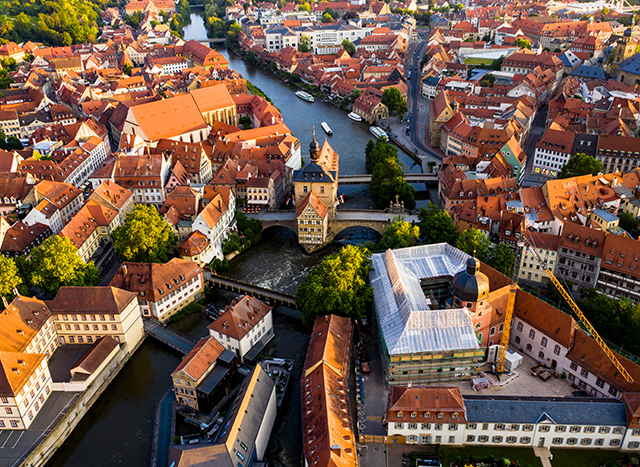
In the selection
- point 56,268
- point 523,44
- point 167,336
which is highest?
point 523,44

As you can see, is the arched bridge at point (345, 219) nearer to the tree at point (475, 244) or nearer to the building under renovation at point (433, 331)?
the tree at point (475, 244)

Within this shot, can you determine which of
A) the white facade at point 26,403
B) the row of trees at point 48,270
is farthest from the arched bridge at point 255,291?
the white facade at point 26,403

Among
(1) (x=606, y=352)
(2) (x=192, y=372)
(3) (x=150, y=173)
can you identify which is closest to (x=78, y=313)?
(2) (x=192, y=372)

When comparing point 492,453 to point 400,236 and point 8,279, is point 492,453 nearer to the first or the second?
point 400,236

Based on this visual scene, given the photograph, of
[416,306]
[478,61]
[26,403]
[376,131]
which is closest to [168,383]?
[26,403]

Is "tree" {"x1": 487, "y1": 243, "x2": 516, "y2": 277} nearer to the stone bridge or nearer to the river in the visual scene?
the stone bridge

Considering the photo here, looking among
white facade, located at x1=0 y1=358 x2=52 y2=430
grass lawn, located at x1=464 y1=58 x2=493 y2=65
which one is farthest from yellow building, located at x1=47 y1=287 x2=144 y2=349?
grass lawn, located at x1=464 y1=58 x2=493 y2=65
